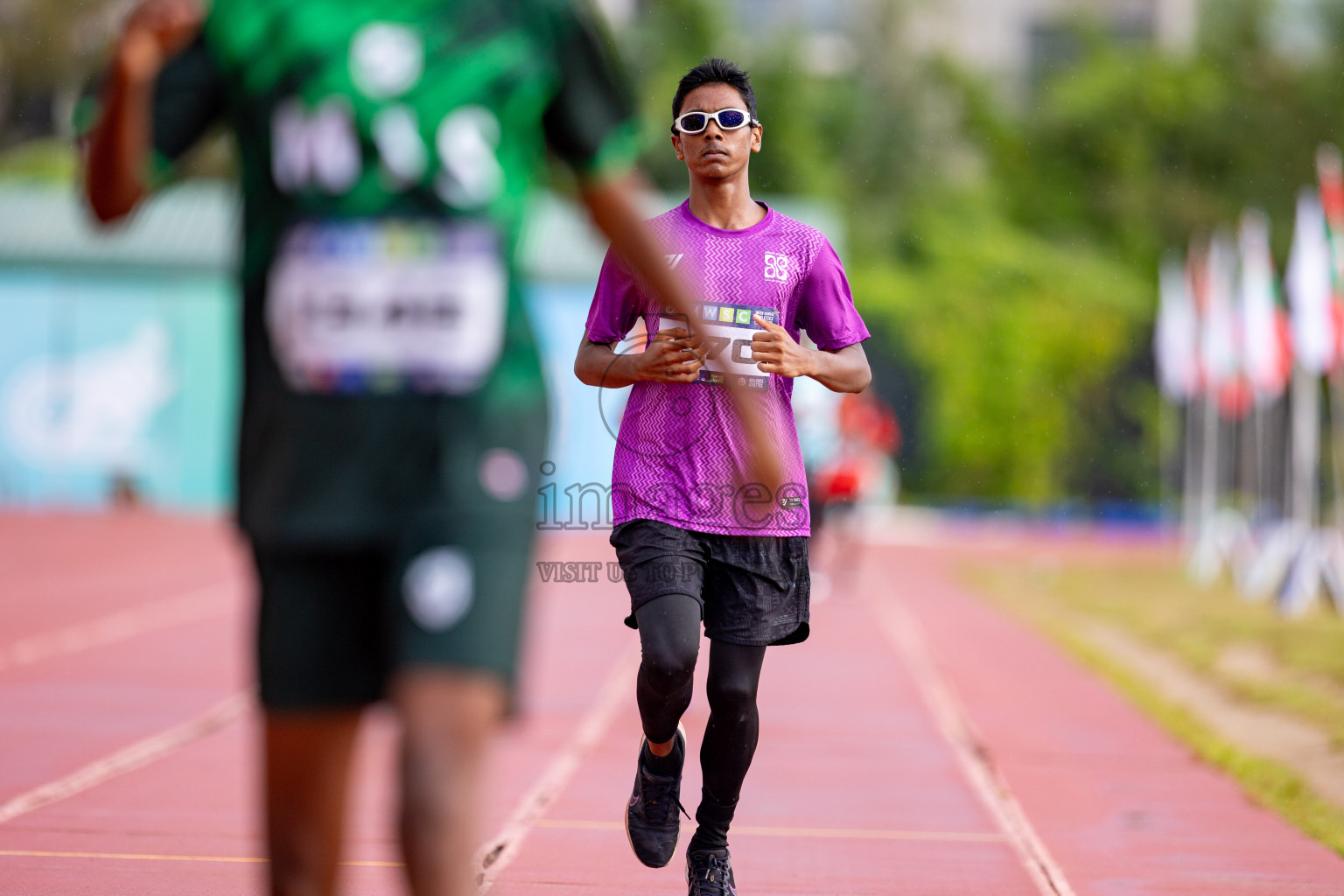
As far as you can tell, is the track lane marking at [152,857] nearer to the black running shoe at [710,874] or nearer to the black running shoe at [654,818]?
the black running shoe at [654,818]

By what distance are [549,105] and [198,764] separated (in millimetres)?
4580

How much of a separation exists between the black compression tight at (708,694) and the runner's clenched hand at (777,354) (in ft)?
1.81

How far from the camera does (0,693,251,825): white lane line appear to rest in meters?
5.65

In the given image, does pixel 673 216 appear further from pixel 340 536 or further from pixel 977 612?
pixel 977 612

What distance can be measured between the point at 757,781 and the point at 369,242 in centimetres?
440

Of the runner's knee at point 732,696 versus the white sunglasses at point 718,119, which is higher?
the white sunglasses at point 718,119

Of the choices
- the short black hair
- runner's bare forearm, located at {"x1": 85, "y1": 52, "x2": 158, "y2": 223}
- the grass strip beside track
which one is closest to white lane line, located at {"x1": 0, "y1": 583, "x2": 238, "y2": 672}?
the grass strip beside track

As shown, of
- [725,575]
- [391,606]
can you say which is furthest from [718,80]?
[391,606]

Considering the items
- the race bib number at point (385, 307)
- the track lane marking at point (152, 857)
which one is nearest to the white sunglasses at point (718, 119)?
the race bib number at point (385, 307)

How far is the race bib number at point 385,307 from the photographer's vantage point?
2.37 meters

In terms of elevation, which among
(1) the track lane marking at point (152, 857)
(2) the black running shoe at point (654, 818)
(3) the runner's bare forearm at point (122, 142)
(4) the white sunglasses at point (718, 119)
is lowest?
(1) the track lane marking at point (152, 857)

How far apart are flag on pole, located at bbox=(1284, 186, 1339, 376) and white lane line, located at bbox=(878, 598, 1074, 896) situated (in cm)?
404

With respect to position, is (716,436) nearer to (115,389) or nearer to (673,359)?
(673,359)

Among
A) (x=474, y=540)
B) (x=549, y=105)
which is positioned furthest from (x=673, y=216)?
(x=474, y=540)
